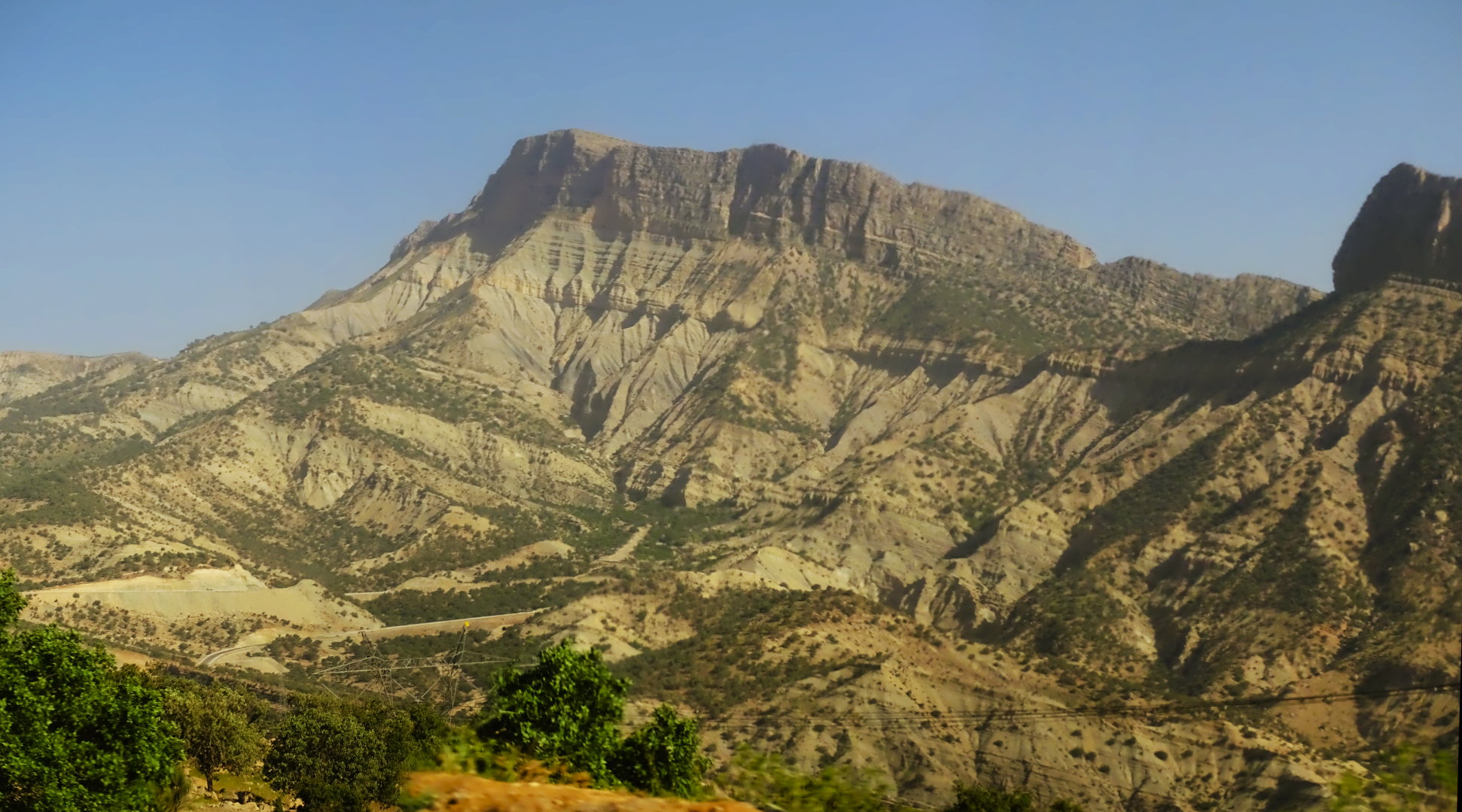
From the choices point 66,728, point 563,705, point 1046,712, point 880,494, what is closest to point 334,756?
point 66,728

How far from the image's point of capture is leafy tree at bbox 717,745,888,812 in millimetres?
16734

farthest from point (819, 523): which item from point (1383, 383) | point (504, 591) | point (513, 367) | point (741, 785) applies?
point (741, 785)

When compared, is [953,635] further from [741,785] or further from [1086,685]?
[741,785]

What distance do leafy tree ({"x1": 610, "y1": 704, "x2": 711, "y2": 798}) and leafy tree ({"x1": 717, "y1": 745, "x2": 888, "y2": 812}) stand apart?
5.59m

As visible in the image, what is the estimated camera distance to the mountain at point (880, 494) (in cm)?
7388

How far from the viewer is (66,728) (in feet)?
98.6

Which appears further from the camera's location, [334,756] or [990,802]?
[334,756]

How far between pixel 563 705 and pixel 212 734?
3134 centimetres

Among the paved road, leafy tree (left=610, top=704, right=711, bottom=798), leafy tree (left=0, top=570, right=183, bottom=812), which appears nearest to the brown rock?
leafy tree (left=610, top=704, right=711, bottom=798)

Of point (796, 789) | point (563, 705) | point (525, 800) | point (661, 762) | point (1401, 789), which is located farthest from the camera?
point (563, 705)

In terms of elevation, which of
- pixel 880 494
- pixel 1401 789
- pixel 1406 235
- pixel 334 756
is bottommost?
pixel 334 756

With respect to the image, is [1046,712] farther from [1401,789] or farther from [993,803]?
[1401,789]

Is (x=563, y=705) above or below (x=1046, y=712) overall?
above

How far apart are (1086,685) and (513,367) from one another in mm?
119361
